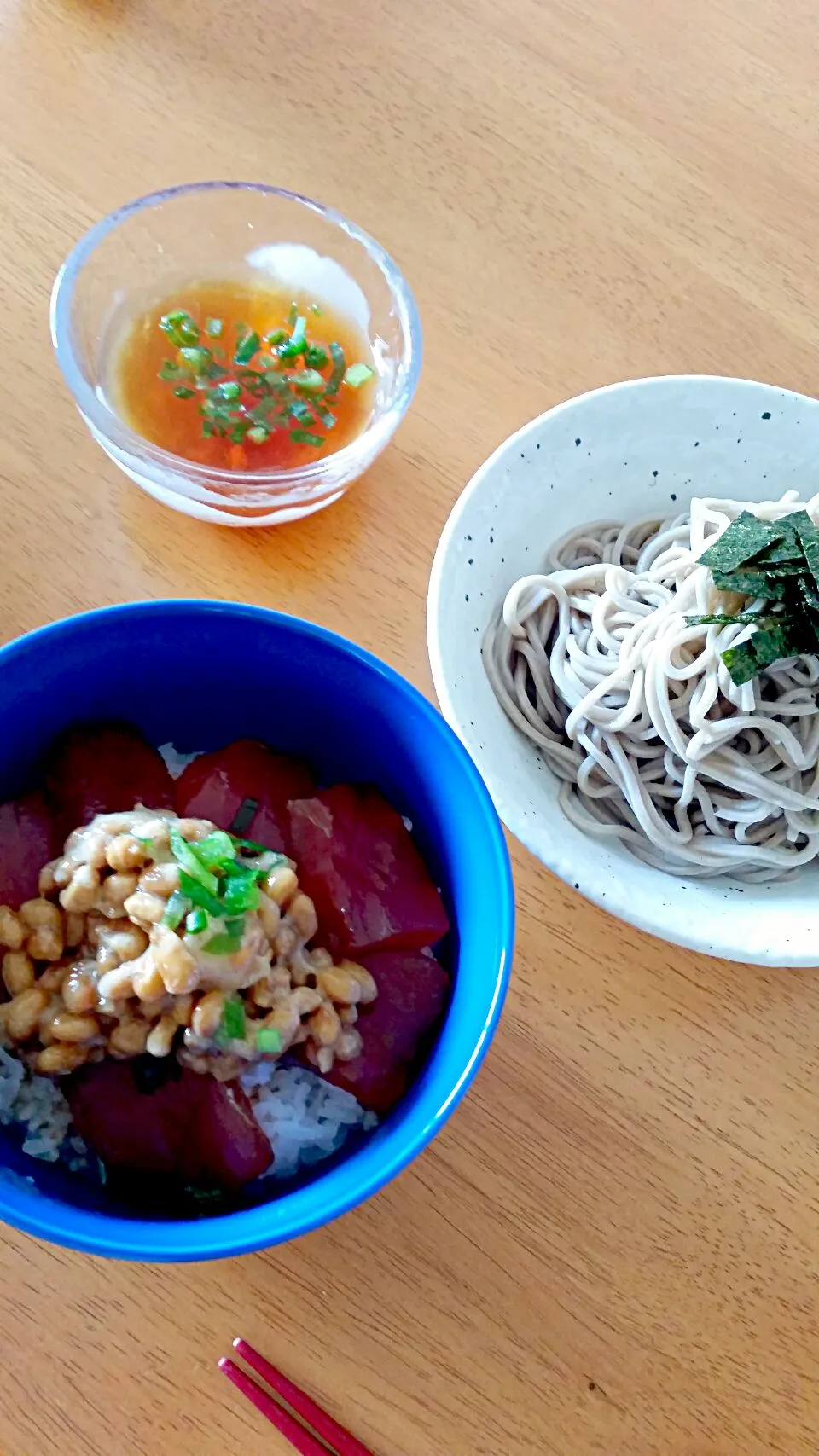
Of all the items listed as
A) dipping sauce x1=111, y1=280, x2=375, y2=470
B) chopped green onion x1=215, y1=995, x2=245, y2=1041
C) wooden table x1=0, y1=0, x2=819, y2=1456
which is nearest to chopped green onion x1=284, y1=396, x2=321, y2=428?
dipping sauce x1=111, y1=280, x2=375, y2=470

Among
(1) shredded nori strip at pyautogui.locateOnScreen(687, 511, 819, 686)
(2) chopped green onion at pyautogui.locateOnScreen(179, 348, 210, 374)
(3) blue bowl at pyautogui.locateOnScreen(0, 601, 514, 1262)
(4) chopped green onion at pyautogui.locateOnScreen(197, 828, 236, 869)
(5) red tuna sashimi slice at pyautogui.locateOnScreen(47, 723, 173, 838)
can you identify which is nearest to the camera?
(3) blue bowl at pyautogui.locateOnScreen(0, 601, 514, 1262)

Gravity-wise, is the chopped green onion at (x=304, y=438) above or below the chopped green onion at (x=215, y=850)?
above

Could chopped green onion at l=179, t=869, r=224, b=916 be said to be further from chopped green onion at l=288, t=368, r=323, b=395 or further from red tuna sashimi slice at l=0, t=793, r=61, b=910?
chopped green onion at l=288, t=368, r=323, b=395

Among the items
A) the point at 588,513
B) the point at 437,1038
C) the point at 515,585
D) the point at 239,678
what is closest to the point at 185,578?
the point at 239,678

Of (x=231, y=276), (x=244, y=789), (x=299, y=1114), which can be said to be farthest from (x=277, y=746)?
(x=231, y=276)

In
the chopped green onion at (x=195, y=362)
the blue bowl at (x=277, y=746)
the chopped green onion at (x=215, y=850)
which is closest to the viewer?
the blue bowl at (x=277, y=746)

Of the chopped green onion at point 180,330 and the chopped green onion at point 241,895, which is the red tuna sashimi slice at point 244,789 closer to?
the chopped green onion at point 241,895

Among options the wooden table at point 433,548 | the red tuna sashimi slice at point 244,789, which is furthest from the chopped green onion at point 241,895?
the wooden table at point 433,548
